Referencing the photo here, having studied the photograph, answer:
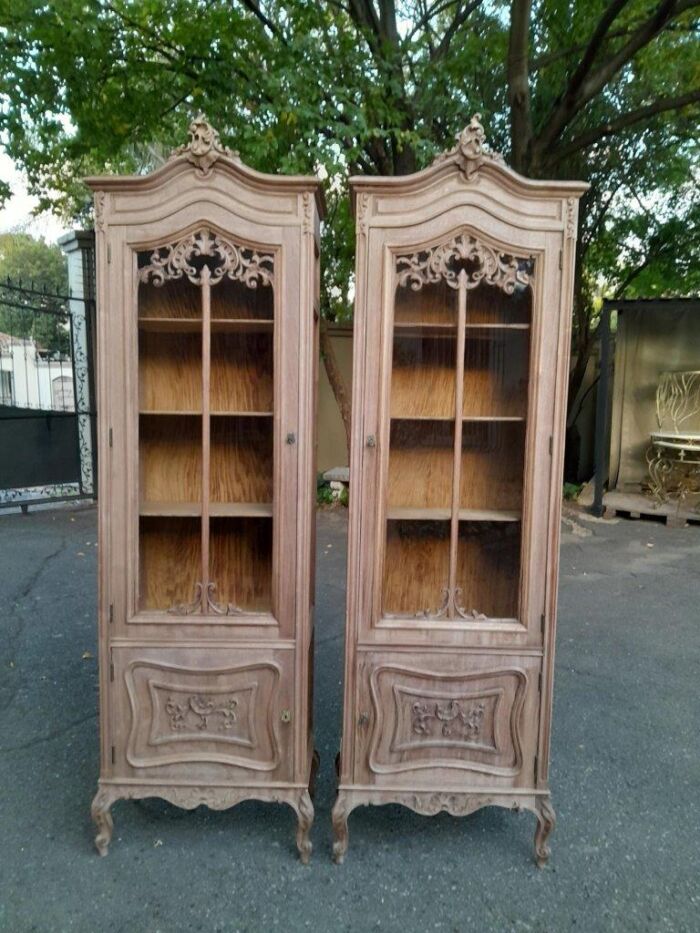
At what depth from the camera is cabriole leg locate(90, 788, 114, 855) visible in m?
1.81

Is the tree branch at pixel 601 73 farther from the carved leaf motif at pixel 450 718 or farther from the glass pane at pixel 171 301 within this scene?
the carved leaf motif at pixel 450 718

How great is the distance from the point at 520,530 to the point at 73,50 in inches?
182

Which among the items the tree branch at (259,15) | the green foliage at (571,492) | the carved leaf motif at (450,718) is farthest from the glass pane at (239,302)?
the green foliage at (571,492)

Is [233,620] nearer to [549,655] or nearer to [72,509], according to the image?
[549,655]

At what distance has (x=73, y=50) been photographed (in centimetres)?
441

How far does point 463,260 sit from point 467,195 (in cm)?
17

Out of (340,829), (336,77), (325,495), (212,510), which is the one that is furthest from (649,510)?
(212,510)

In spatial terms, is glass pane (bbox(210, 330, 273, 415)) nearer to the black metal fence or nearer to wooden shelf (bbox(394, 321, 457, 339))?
wooden shelf (bbox(394, 321, 457, 339))

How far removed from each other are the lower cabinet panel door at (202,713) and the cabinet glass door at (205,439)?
0.14 metres

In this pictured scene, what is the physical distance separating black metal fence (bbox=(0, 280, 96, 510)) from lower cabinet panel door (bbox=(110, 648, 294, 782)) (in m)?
4.62

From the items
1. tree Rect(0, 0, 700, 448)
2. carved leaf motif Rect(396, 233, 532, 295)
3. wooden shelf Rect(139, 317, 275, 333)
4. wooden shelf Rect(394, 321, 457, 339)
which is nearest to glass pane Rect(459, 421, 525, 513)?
wooden shelf Rect(394, 321, 457, 339)

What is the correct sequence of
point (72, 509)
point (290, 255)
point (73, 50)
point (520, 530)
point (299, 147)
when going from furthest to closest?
point (72, 509)
point (73, 50)
point (299, 147)
point (520, 530)
point (290, 255)

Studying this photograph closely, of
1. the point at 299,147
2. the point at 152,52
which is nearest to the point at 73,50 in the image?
the point at 152,52

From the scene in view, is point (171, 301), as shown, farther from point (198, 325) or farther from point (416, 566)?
point (416, 566)
